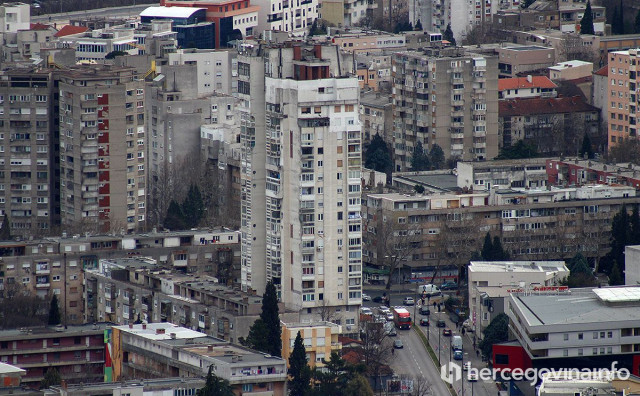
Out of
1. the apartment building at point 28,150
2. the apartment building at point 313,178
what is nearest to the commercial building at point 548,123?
the apartment building at point 28,150

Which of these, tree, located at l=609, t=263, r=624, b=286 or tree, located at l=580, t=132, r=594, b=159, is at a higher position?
tree, located at l=580, t=132, r=594, b=159

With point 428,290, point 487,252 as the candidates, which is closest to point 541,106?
point 487,252

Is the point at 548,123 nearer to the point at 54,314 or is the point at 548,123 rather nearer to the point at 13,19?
the point at 13,19

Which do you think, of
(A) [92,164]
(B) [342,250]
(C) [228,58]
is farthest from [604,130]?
(B) [342,250]

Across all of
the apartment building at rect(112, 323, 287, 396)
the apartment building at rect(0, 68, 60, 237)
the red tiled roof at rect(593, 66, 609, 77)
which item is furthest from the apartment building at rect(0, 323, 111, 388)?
the red tiled roof at rect(593, 66, 609, 77)

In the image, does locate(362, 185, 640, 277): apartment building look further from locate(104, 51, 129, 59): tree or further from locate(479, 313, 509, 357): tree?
locate(104, 51, 129, 59): tree

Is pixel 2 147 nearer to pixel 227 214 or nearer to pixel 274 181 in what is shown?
pixel 227 214
